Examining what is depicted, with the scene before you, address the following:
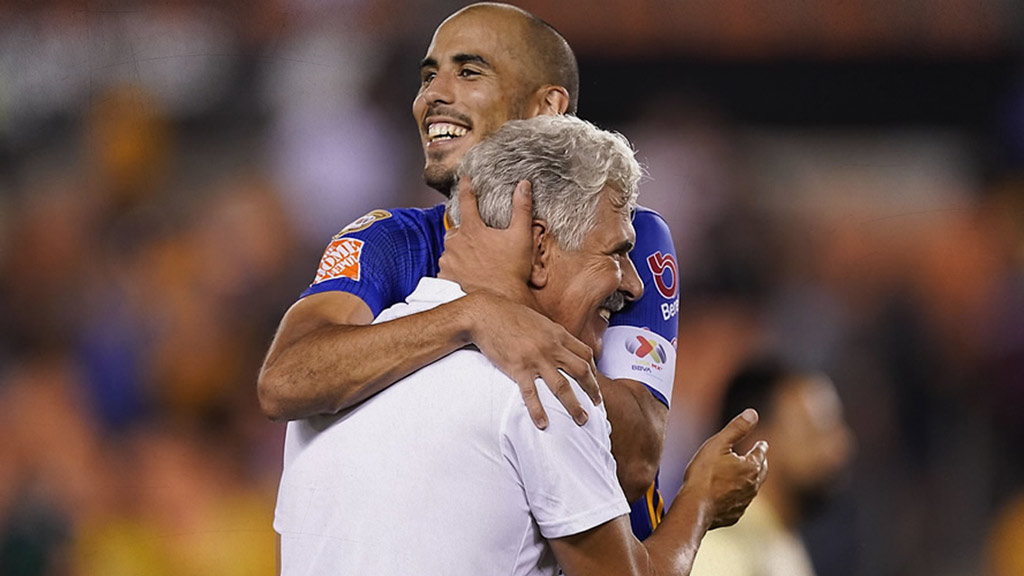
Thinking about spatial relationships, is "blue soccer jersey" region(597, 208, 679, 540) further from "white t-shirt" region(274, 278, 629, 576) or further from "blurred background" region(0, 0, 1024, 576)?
"blurred background" region(0, 0, 1024, 576)

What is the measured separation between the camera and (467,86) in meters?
2.75

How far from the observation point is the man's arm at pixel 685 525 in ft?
5.16

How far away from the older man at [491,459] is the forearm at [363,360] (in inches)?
0.8

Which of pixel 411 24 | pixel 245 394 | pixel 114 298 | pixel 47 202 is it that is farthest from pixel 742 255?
pixel 47 202

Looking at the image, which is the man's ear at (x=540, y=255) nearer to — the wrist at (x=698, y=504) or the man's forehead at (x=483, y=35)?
the wrist at (x=698, y=504)

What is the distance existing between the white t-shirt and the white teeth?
1154mm

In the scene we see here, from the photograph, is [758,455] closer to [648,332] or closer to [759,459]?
[759,459]

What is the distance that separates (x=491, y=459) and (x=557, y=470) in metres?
0.09

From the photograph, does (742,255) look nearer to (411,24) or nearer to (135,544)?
(411,24)

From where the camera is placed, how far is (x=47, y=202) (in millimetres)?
5293

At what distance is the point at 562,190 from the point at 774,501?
2088 millimetres

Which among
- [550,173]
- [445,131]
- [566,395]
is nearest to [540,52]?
[445,131]

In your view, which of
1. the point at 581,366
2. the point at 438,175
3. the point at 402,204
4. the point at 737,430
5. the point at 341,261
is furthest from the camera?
the point at 402,204

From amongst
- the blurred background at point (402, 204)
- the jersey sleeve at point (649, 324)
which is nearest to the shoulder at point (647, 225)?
the jersey sleeve at point (649, 324)
